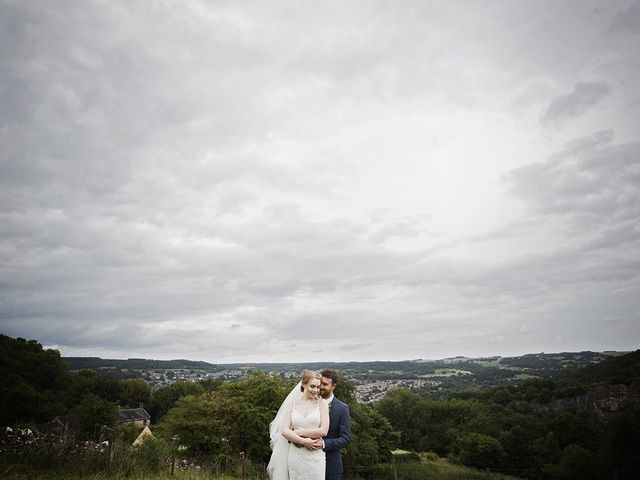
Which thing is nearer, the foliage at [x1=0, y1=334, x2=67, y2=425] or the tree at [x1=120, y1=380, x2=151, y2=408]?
the foliage at [x1=0, y1=334, x2=67, y2=425]

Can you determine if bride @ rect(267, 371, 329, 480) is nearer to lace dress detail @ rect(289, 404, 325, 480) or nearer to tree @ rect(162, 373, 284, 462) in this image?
lace dress detail @ rect(289, 404, 325, 480)

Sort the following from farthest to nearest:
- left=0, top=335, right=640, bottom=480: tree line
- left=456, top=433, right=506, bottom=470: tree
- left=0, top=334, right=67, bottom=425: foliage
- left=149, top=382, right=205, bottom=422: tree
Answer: left=149, top=382, right=205, bottom=422: tree < left=456, top=433, right=506, bottom=470: tree < left=0, top=334, right=67, bottom=425: foliage < left=0, top=335, right=640, bottom=480: tree line

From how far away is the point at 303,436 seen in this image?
4.53 metres

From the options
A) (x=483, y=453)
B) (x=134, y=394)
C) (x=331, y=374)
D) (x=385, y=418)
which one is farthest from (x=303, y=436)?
(x=134, y=394)

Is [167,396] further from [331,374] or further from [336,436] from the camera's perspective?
[331,374]

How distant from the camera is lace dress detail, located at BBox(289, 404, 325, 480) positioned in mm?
4504

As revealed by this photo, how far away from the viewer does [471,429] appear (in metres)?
63.7

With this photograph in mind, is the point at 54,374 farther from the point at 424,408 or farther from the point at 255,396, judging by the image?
the point at 424,408

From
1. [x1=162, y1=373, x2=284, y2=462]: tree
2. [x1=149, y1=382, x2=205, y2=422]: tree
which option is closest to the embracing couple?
[x1=162, y1=373, x2=284, y2=462]: tree

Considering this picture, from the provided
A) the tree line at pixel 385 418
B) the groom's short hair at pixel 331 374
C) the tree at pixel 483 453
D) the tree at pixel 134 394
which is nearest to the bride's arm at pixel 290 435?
Result: the groom's short hair at pixel 331 374

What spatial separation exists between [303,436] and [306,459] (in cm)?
31

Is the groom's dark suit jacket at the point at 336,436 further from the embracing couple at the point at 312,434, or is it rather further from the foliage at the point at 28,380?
the foliage at the point at 28,380

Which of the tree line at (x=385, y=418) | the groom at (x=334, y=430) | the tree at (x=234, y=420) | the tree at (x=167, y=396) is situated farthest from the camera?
the tree at (x=167, y=396)

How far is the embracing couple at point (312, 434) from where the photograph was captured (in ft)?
14.8
